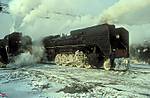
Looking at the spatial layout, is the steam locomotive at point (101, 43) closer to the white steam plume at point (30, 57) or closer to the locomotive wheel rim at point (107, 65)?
the locomotive wheel rim at point (107, 65)

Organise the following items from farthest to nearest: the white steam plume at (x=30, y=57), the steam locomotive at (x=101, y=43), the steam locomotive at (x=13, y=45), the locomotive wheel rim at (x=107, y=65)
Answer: the white steam plume at (x=30, y=57)
the steam locomotive at (x=13, y=45)
the locomotive wheel rim at (x=107, y=65)
the steam locomotive at (x=101, y=43)

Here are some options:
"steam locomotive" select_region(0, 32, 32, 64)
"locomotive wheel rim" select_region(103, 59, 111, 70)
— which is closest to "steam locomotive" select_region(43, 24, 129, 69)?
"locomotive wheel rim" select_region(103, 59, 111, 70)

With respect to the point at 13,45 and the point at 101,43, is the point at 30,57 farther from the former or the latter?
the point at 101,43

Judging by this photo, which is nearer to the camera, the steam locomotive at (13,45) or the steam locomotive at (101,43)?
the steam locomotive at (101,43)

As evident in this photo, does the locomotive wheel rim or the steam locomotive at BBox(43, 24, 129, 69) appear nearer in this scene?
the steam locomotive at BBox(43, 24, 129, 69)

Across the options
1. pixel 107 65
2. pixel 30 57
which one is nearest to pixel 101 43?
pixel 107 65

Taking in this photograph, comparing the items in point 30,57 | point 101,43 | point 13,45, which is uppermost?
point 13,45

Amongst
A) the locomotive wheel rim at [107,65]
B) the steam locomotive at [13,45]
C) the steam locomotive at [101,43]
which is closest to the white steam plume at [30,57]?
the steam locomotive at [13,45]

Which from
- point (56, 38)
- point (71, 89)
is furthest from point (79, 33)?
point (71, 89)

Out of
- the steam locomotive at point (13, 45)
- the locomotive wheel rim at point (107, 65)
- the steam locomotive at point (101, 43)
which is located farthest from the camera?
the steam locomotive at point (13, 45)

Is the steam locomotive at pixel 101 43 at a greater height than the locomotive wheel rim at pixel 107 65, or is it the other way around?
the steam locomotive at pixel 101 43

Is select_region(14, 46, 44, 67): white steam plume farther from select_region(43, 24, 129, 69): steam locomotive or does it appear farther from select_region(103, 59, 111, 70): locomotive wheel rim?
select_region(103, 59, 111, 70): locomotive wheel rim

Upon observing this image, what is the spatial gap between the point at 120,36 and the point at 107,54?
208 centimetres

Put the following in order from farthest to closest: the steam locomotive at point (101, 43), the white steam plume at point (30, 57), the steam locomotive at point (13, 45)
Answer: the white steam plume at point (30, 57) < the steam locomotive at point (13, 45) < the steam locomotive at point (101, 43)
